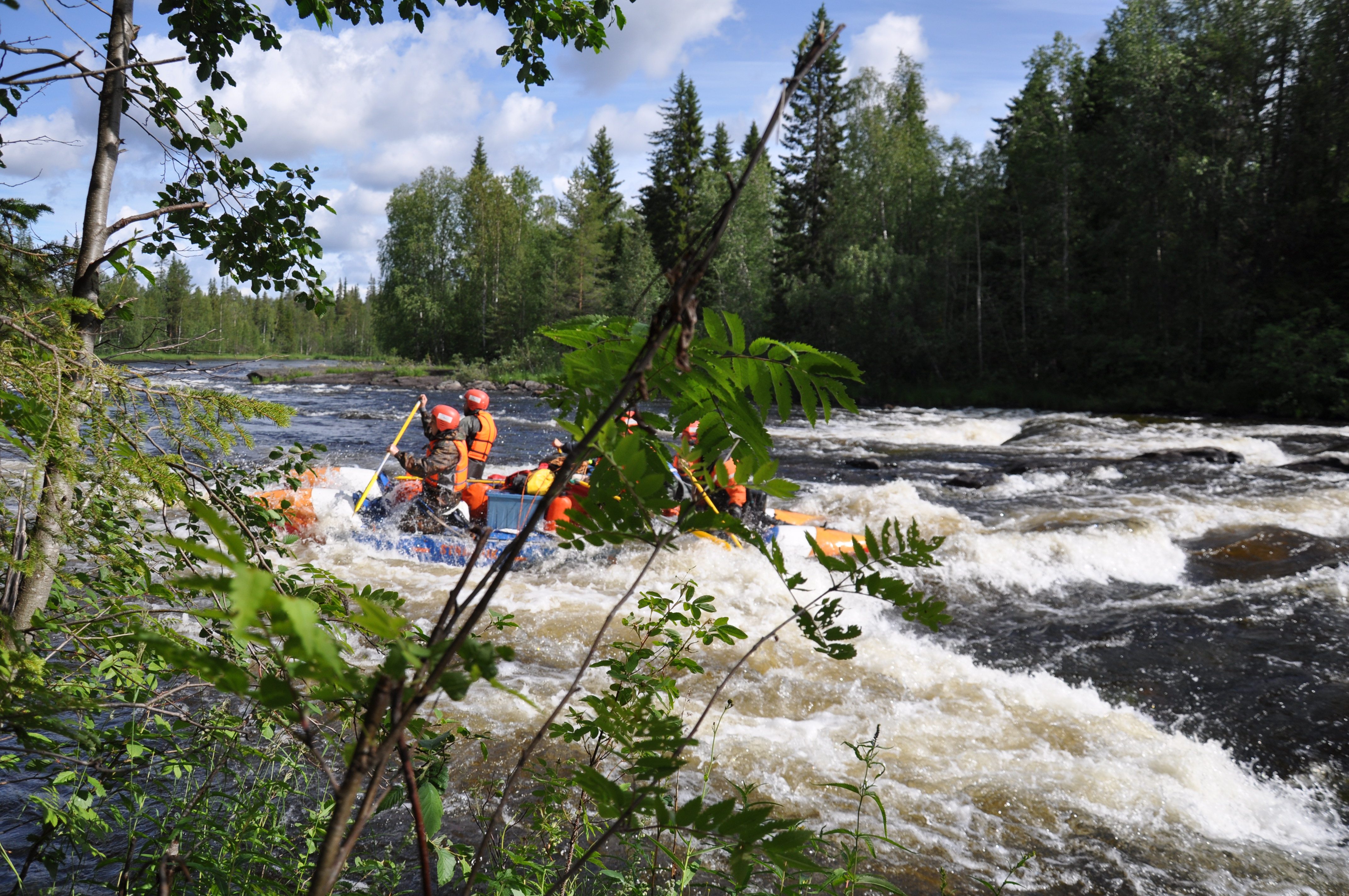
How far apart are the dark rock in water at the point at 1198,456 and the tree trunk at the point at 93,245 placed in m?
15.7

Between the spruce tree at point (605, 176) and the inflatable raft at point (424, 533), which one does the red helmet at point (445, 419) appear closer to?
the inflatable raft at point (424, 533)

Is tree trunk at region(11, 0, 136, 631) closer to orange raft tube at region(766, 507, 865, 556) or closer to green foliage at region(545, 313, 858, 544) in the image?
green foliage at region(545, 313, 858, 544)

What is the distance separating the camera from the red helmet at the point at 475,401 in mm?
9180

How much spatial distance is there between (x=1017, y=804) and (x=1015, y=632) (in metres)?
2.98

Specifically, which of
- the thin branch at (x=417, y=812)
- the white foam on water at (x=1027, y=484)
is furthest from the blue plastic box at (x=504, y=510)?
the white foam on water at (x=1027, y=484)

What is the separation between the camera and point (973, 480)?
1302 cm

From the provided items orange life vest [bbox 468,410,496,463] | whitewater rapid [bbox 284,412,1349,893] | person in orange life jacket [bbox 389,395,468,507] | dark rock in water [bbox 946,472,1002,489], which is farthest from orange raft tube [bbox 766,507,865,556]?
dark rock in water [bbox 946,472,1002,489]

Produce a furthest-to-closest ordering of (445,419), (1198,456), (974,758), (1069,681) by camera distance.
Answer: (1198,456)
(445,419)
(1069,681)
(974,758)

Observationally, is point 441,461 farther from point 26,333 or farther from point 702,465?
point 702,465

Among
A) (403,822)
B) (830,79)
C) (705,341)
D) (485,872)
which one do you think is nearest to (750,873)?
(705,341)

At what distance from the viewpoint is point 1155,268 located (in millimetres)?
27594

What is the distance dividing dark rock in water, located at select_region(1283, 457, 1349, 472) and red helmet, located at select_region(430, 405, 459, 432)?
43.0 feet

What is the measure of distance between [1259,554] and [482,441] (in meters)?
8.62

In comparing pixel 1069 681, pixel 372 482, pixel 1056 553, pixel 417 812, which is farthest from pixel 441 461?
pixel 417 812
